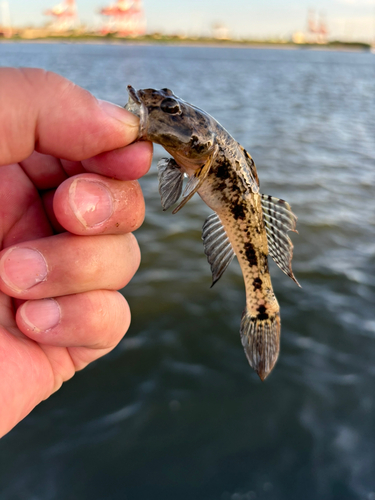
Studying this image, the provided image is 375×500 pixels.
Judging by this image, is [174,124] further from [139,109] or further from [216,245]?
[216,245]

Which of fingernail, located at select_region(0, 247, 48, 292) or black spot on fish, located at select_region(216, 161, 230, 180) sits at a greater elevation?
black spot on fish, located at select_region(216, 161, 230, 180)

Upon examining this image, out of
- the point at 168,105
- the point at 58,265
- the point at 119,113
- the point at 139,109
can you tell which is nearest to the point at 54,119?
the point at 119,113

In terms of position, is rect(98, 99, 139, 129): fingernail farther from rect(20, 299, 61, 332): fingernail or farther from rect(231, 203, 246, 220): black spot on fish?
rect(20, 299, 61, 332): fingernail

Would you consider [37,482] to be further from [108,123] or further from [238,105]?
[238,105]

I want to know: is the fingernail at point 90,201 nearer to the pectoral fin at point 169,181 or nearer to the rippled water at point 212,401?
the pectoral fin at point 169,181

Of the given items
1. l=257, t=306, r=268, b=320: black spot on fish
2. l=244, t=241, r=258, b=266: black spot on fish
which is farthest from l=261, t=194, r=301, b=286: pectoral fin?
l=257, t=306, r=268, b=320: black spot on fish
